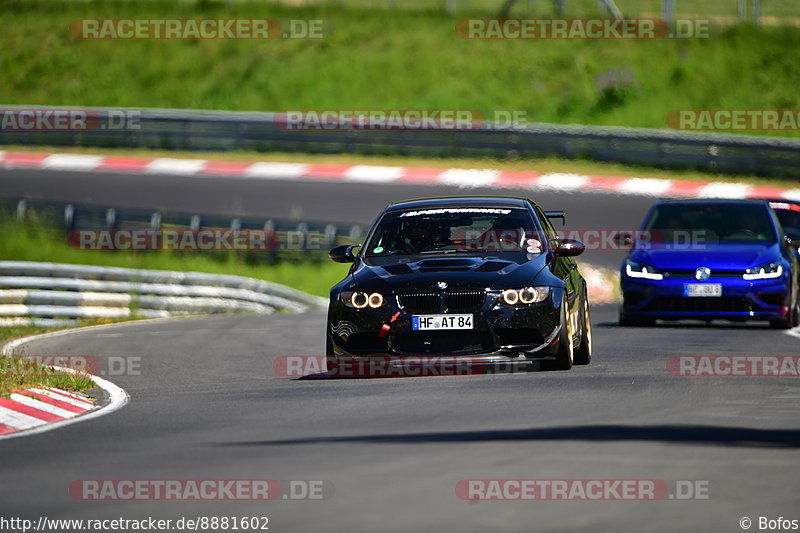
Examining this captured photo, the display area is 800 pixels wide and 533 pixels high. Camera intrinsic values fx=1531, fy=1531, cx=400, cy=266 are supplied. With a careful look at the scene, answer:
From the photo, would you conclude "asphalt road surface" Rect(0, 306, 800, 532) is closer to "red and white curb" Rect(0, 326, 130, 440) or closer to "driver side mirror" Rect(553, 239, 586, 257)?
"red and white curb" Rect(0, 326, 130, 440)

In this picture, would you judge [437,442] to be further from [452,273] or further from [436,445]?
[452,273]

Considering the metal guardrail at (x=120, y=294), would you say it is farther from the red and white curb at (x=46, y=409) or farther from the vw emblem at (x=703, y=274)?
the red and white curb at (x=46, y=409)

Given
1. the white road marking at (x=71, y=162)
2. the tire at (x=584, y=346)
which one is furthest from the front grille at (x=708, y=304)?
the white road marking at (x=71, y=162)

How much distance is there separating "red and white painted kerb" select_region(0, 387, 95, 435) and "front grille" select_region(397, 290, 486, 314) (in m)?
2.48

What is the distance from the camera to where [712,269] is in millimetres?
15688

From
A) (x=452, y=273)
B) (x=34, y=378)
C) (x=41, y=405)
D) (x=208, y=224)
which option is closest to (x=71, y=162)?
(x=208, y=224)

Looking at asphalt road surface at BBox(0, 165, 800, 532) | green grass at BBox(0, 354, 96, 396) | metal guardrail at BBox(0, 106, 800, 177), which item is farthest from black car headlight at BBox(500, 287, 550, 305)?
metal guardrail at BBox(0, 106, 800, 177)

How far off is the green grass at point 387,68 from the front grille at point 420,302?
26210mm

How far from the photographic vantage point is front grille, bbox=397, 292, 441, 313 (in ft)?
36.5

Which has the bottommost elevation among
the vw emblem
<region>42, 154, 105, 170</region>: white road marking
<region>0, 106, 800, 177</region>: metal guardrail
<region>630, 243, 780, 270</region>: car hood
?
the vw emblem

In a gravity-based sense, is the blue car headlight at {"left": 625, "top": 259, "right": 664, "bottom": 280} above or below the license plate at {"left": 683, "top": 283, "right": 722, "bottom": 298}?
above

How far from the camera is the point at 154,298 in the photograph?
2214 cm

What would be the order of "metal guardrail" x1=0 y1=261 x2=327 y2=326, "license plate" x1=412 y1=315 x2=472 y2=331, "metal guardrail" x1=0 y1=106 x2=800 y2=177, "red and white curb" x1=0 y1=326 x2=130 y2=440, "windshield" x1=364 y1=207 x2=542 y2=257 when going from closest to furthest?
1. "red and white curb" x1=0 y1=326 x2=130 y2=440
2. "license plate" x1=412 y1=315 x2=472 y2=331
3. "windshield" x1=364 y1=207 x2=542 y2=257
4. "metal guardrail" x1=0 y1=261 x2=327 y2=326
5. "metal guardrail" x1=0 y1=106 x2=800 y2=177

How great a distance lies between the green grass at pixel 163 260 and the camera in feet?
83.3
